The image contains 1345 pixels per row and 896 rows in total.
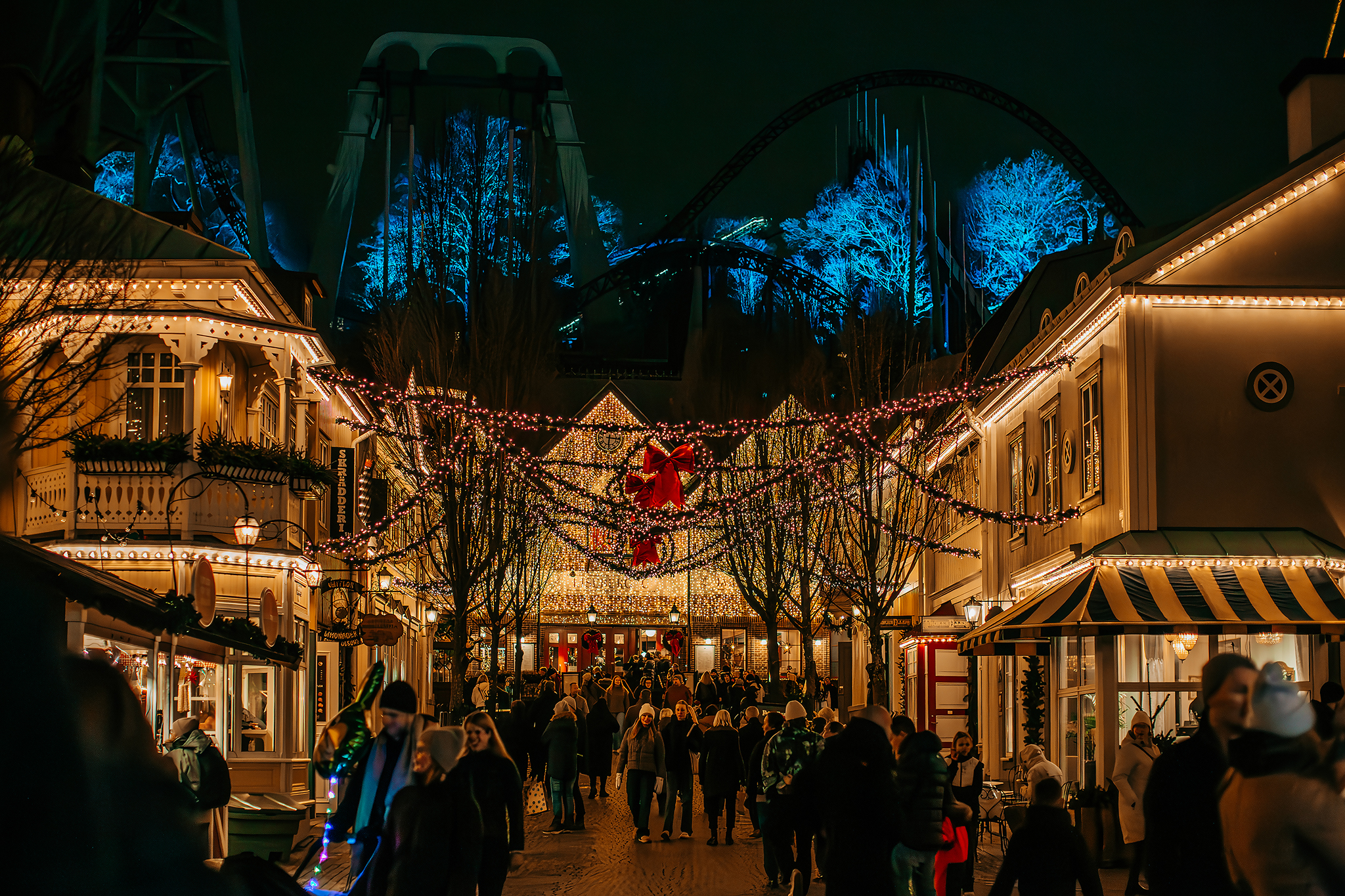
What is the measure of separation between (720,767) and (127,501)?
948cm

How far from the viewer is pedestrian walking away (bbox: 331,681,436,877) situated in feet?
26.4

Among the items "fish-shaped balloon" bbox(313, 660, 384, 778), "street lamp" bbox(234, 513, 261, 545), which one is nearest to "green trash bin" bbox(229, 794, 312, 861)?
"fish-shaped balloon" bbox(313, 660, 384, 778)

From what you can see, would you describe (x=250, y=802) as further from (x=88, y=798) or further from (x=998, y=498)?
(x=998, y=498)

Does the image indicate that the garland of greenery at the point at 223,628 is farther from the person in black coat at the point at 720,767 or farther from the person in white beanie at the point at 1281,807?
the person in white beanie at the point at 1281,807

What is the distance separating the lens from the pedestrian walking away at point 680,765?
20.6 metres

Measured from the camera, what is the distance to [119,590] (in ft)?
42.8

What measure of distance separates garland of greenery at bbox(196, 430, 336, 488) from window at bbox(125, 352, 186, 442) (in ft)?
2.27

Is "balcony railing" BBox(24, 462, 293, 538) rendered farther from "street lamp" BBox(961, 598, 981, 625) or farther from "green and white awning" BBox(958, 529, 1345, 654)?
"street lamp" BBox(961, 598, 981, 625)

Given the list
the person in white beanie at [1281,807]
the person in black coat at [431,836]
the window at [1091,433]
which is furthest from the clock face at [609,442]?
the person in white beanie at [1281,807]

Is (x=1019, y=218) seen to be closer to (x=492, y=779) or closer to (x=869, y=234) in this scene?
(x=869, y=234)

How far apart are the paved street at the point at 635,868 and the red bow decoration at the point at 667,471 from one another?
8.66 meters

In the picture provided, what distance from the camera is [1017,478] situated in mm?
26375

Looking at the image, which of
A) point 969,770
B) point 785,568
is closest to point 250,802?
point 969,770

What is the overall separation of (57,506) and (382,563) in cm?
1066
